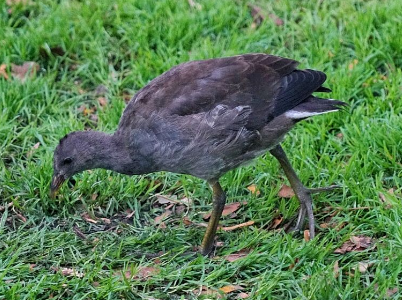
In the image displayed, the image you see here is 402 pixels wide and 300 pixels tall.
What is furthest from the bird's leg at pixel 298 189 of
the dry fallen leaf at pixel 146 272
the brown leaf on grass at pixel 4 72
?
the brown leaf on grass at pixel 4 72

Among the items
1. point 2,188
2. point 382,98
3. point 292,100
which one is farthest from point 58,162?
point 382,98

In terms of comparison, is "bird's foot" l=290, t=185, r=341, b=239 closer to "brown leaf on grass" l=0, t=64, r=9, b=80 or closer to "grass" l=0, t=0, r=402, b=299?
"grass" l=0, t=0, r=402, b=299

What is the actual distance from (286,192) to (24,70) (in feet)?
Answer: 8.71

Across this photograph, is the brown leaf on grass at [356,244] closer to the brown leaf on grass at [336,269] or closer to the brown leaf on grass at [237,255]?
the brown leaf on grass at [336,269]

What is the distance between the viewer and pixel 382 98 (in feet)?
20.3

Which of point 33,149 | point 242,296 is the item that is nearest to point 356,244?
point 242,296

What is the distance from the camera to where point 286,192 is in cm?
564

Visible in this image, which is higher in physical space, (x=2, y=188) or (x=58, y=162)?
(x=58, y=162)

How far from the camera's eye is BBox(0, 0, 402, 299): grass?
487 cm

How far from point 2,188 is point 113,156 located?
107 centimetres

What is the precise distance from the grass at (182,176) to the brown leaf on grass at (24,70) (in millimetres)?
80

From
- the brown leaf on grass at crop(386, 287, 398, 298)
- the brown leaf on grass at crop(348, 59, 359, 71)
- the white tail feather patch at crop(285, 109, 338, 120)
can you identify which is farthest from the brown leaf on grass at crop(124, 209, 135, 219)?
the brown leaf on grass at crop(348, 59, 359, 71)

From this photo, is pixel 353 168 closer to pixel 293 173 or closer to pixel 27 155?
pixel 293 173

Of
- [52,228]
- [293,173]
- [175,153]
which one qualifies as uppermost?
[175,153]
